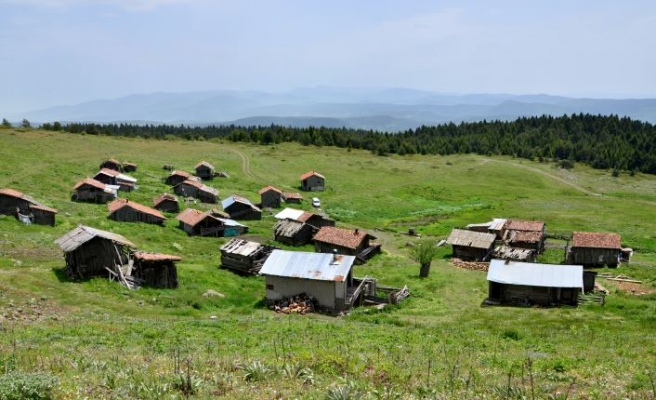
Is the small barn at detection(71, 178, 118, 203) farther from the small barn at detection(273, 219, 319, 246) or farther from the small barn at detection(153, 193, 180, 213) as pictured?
the small barn at detection(273, 219, 319, 246)

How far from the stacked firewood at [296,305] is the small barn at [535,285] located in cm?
1408

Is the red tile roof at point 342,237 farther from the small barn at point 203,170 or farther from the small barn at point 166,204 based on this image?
the small barn at point 203,170

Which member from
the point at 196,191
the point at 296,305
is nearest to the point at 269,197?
the point at 196,191

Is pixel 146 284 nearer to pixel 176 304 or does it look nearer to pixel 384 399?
pixel 176 304

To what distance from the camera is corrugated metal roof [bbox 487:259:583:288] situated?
137 ft

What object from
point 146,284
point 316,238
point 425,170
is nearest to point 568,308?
point 316,238

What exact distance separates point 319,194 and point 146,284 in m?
60.7

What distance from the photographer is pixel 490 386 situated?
16266 mm

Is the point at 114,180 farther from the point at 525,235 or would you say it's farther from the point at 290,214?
the point at 525,235

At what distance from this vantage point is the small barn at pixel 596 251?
2206 inches

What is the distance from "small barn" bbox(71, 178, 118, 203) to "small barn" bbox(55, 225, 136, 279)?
35.3 m

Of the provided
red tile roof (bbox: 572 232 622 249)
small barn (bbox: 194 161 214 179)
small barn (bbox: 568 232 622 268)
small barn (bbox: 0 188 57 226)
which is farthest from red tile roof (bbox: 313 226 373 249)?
small barn (bbox: 194 161 214 179)

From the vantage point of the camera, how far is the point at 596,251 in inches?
2226

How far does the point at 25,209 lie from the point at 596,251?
58049 millimetres
